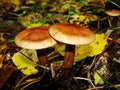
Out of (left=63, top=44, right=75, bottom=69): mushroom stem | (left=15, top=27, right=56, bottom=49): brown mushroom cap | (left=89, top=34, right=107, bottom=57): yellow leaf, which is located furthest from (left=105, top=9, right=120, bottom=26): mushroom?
(left=15, top=27, right=56, bottom=49): brown mushroom cap

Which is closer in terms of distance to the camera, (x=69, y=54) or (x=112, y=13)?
(x=69, y=54)

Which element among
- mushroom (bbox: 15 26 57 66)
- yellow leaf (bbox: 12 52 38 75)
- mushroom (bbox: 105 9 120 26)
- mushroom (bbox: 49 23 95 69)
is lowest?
yellow leaf (bbox: 12 52 38 75)

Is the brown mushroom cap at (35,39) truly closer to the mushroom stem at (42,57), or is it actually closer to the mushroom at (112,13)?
the mushroom stem at (42,57)

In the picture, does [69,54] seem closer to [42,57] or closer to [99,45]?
[42,57]

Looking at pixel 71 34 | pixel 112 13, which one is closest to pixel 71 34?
pixel 71 34

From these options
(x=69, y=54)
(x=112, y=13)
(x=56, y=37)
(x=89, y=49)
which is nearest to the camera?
(x=56, y=37)

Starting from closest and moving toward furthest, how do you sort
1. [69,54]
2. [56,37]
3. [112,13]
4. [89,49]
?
[56,37], [69,54], [89,49], [112,13]

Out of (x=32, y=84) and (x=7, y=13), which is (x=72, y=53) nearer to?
(x=32, y=84)

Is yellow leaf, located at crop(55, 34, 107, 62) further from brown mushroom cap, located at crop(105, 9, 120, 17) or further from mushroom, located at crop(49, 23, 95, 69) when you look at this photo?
brown mushroom cap, located at crop(105, 9, 120, 17)
